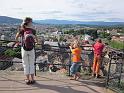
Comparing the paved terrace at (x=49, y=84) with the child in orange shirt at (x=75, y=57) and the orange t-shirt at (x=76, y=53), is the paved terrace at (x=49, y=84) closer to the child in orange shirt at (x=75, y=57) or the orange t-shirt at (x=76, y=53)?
the child in orange shirt at (x=75, y=57)

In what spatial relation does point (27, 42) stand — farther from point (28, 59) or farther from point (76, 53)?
point (76, 53)

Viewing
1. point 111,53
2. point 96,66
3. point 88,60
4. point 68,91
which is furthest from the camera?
point 88,60

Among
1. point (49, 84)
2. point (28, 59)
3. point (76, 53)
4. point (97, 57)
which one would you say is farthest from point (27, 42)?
point (97, 57)

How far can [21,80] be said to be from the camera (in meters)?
7.28

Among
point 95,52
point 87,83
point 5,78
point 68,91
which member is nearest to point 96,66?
point 95,52

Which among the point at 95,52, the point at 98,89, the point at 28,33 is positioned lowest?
the point at 98,89

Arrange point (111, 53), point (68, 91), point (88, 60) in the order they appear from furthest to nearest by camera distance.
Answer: point (88, 60) → point (111, 53) → point (68, 91)

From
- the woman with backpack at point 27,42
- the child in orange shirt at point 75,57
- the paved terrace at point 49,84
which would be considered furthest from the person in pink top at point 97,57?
the woman with backpack at point 27,42

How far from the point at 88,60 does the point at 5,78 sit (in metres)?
2.85

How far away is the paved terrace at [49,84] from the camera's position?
6.58 metres

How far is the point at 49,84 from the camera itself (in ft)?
23.3

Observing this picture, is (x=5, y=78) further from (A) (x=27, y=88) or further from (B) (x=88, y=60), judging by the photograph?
(B) (x=88, y=60)

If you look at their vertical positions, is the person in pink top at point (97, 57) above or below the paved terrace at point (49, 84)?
above

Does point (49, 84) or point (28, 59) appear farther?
point (49, 84)
